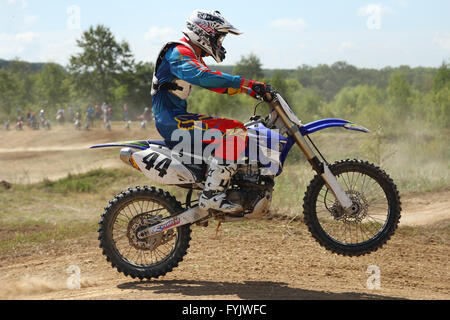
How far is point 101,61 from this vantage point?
77.9 m

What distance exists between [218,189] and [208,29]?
1.81 metres

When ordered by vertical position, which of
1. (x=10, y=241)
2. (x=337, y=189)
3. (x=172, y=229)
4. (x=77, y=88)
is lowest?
(x=10, y=241)

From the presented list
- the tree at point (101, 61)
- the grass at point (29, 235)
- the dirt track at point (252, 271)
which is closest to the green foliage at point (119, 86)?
the tree at point (101, 61)

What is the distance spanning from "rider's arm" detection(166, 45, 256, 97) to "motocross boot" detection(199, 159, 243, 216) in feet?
2.81

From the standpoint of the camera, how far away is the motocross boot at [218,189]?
228 inches

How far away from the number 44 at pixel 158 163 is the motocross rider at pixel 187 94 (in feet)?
0.82

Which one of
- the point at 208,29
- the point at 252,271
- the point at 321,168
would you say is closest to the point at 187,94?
the point at 208,29

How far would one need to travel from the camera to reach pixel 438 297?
19.1ft

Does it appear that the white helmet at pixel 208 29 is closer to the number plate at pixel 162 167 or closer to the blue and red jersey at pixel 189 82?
the blue and red jersey at pixel 189 82

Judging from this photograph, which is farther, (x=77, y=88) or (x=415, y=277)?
(x=77, y=88)

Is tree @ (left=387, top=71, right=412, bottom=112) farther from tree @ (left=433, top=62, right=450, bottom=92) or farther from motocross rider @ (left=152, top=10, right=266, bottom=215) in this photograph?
motocross rider @ (left=152, top=10, right=266, bottom=215)
